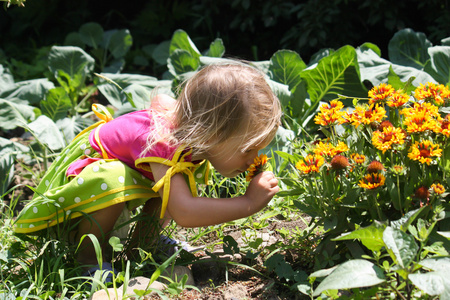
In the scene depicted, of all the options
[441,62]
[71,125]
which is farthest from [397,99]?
[71,125]

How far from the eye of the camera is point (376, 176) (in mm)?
1487

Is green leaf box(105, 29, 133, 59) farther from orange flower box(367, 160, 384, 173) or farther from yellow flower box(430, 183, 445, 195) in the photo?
yellow flower box(430, 183, 445, 195)

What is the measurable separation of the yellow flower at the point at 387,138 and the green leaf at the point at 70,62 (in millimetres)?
2591

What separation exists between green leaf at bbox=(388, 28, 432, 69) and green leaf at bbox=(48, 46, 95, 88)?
6.83ft

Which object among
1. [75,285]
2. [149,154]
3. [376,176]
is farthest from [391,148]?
[75,285]

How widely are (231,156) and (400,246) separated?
67 cm

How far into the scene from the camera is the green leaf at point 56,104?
127 inches

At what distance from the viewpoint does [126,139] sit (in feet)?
6.33

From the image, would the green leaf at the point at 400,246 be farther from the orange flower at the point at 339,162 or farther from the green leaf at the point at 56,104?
the green leaf at the point at 56,104

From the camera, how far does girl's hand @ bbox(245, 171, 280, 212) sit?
1.77 meters

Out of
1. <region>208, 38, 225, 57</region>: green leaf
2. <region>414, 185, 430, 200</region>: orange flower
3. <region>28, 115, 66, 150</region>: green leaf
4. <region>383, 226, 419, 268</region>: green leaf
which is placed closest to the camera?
<region>383, 226, 419, 268</region>: green leaf

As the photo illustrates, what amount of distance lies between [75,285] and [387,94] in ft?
4.15

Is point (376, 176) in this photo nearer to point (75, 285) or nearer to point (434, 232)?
point (434, 232)

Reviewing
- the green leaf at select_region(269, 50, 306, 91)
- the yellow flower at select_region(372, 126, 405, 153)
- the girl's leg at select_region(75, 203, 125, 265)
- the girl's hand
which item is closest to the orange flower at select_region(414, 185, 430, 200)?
the yellow flower at select_region(372, 126, 405, 153)
